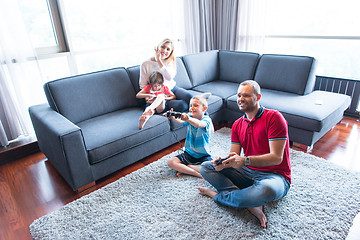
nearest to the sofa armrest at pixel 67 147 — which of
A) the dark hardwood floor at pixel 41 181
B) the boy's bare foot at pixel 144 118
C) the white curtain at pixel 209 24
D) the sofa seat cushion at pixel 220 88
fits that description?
the dark hardwood floor at pixel 41 181

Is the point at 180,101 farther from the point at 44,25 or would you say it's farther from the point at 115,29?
the point at 44,25

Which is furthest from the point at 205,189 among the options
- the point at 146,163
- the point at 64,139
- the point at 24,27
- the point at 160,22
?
the point at 160,22

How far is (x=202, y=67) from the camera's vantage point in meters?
3.34

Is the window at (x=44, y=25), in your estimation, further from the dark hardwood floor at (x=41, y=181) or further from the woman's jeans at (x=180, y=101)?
the woman's jeans at (x=180, y=101)

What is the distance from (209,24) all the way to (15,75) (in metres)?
2.96

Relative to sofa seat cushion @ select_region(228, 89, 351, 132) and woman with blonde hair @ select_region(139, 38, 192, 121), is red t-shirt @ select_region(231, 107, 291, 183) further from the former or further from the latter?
woman with blonde hair @ select_region(139, 38, 192, 121)

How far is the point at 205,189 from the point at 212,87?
5.56ft

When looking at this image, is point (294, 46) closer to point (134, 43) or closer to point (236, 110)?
point (236, 110)

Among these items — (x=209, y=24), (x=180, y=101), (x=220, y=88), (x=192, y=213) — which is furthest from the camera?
(x=209, y=24)

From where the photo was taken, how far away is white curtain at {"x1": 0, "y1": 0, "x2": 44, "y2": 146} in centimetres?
242

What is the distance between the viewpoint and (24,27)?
8.21 ft

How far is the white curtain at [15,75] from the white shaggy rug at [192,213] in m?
1.39

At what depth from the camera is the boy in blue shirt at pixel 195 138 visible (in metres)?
1.89

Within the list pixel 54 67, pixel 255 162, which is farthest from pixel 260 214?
pixel 54 67
